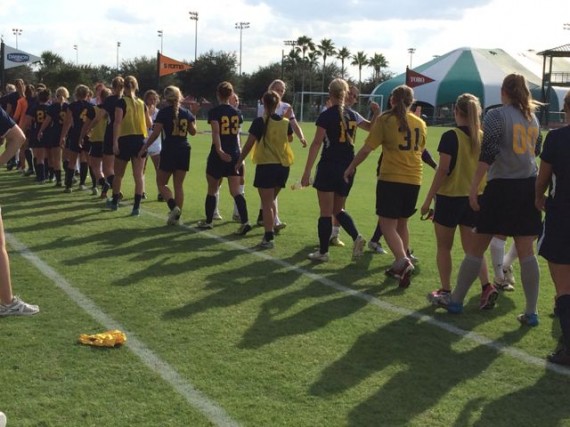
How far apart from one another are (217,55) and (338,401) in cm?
8547

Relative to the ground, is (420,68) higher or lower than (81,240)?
higher

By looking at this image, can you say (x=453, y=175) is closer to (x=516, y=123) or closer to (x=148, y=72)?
(x=516, y=123)

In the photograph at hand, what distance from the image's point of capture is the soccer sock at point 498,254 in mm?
6395

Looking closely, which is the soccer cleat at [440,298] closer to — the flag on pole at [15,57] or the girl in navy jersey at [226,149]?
the girl in navy jersey at [226,149]

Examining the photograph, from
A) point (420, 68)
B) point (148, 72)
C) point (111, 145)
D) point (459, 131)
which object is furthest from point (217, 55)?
point (459, 131)

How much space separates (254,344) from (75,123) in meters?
8.91

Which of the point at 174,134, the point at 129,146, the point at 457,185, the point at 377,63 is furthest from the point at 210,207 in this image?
the point at 377,63

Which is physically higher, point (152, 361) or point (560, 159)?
point (560, 159)

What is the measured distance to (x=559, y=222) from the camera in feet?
14.9

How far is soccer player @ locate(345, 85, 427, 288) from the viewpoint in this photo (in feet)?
20.9

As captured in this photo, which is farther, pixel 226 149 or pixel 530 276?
pixel 226 149

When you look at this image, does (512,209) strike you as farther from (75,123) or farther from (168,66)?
(168,66)

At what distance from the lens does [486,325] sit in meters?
5.46

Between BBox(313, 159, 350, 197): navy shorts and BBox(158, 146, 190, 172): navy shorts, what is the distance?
107 inches
